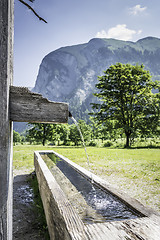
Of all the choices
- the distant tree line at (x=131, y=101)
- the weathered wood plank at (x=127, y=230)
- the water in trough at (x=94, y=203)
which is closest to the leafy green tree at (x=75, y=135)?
the distant tree line at (x=131, y=101)

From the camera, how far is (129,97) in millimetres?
16031

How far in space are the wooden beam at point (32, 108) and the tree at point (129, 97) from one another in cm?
1423

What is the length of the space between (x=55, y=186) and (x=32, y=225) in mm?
1052

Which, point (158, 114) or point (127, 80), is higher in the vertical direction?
point (127, 80)

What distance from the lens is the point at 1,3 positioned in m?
0.93

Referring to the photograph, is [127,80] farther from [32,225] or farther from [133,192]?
[32,225]

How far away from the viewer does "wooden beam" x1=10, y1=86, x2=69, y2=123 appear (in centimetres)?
115

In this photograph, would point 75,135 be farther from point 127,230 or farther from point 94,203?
point 127,230

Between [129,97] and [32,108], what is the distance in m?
16.0

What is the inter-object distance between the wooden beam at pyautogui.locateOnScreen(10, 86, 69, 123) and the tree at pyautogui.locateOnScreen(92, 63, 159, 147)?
14.2m

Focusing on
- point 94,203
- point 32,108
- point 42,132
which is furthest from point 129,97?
point 32,108

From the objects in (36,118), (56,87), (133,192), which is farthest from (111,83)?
(56,87)

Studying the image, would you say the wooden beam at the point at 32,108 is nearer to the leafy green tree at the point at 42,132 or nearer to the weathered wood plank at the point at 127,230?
the weathered wood plank at the point at 127,230

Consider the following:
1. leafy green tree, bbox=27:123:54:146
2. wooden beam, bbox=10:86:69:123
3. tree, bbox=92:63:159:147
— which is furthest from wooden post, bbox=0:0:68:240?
leafy green tree, bbox=27:123:54:146
